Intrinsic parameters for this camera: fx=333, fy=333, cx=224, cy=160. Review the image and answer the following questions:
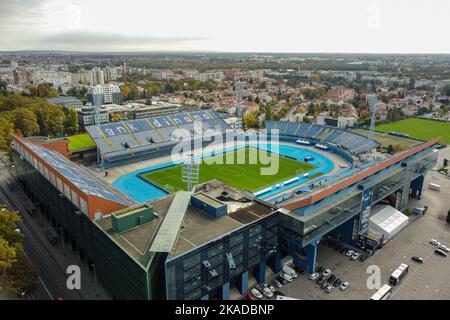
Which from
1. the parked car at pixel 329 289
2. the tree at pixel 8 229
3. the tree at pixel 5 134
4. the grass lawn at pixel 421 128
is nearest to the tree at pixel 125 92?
the tree at pixel 5 134

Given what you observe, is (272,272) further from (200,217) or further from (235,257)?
(200,217)

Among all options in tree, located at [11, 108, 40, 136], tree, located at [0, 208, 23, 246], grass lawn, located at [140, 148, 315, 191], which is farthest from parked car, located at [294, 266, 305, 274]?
tree, located at [11, 108, 40, 136]

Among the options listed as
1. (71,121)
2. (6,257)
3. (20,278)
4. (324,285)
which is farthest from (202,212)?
(71,121)

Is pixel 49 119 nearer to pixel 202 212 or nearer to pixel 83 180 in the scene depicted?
pixel 83 180

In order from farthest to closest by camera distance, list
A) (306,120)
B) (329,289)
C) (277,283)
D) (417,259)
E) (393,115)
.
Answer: (393,115) → (306,120) → (417,259) → (277,283) → (329,289)

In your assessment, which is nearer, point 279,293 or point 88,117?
point 279,293
